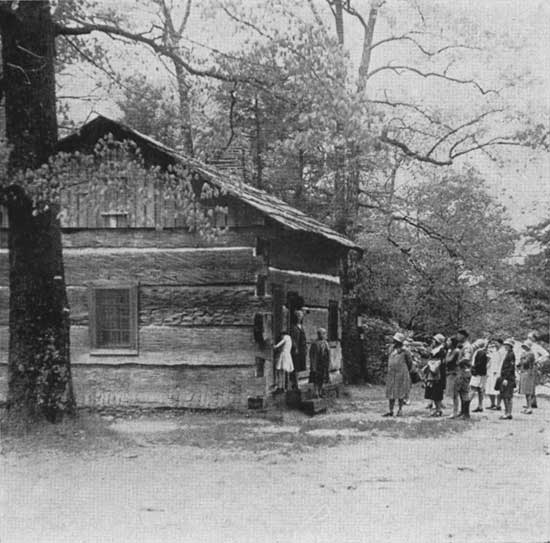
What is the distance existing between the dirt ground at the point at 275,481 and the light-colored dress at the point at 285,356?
1.31 meters

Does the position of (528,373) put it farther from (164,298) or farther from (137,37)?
(137,37)

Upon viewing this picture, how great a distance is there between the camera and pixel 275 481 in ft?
31.4

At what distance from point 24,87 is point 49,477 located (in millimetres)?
5713

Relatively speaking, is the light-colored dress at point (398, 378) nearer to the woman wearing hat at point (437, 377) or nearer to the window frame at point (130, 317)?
the woman wearing hat at point (437, 377)

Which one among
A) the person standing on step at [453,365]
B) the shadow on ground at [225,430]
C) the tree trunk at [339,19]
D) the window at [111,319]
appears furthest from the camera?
the tree trunk at [339,19]

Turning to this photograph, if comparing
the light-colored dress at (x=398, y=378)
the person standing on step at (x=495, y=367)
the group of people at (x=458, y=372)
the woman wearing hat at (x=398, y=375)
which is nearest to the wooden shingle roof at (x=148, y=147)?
the woman wearing hat at (x=398, y=375)

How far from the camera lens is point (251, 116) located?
Result: 25547mm

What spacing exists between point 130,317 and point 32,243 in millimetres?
3661

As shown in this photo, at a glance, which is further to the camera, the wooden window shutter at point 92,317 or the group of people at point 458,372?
the wooden window shutter at point 92,317

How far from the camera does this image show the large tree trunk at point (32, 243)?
12.4 m

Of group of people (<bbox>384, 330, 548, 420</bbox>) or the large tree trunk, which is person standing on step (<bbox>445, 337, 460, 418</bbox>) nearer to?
group of people (<bbox>384, 330, 548, 420</bbox>)

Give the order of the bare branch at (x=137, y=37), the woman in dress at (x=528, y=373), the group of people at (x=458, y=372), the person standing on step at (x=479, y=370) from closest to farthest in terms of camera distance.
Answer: the bare branch at (x=137, y=37), the group of people at (x=458, y=372), the woman in dress at (x=528, y=373), the person standing on step at (x=479, y=370)

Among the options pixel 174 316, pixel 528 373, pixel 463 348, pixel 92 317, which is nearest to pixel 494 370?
pixel 528 373

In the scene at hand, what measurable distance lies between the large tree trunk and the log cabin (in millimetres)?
2890
